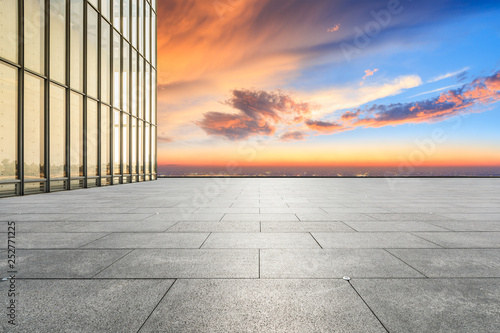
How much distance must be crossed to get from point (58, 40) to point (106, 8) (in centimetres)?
653

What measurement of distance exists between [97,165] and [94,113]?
3583 millimetres

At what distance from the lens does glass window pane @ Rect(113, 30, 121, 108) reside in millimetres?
21688

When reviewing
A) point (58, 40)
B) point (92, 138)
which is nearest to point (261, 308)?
point (58, 40)

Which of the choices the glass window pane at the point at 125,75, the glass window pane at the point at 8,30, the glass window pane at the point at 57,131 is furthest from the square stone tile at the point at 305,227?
the glass window pane at the point at 125,75

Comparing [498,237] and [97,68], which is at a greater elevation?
[97,68]

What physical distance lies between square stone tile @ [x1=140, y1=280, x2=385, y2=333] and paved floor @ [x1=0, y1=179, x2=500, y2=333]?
0.01 meters

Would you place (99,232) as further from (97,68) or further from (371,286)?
(97,68)

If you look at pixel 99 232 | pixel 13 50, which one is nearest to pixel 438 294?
pixel 99 232

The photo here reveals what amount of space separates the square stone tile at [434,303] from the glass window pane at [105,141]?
20.6 metres

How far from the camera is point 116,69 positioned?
72.4ft

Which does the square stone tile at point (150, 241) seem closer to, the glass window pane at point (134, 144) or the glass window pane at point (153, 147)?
the glass window pane at point (134, 144)

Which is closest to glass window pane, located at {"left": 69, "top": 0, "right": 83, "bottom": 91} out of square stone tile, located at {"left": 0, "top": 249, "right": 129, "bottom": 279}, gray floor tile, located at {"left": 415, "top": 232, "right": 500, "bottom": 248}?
square stone tile, located at {"left": 0, "top": 249, "right": 129, "bottom": 279}

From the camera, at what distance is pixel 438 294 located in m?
3.29

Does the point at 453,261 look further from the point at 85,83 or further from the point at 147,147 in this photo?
the point at 147,147
